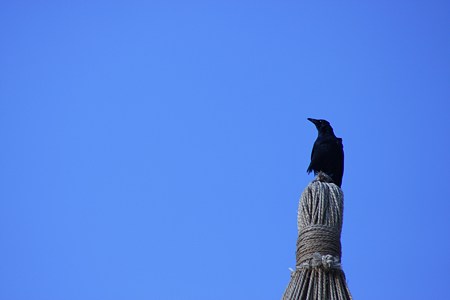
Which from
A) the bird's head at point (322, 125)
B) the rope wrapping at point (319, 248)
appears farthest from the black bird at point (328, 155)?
the rope wrapping at point (319, 248)

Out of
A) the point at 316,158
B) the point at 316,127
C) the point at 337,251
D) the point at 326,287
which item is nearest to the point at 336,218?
the point at 337,251

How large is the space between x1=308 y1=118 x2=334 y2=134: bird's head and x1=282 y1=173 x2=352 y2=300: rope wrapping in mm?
3880

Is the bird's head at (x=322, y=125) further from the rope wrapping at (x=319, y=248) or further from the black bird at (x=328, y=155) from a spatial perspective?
the rope wrapping at (x=319, y=248)

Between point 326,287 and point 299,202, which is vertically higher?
point 299,202

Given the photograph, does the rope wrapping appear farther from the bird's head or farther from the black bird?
the bird's head

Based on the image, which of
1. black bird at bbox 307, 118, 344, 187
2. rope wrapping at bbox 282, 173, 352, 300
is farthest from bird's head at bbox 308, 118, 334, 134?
rope wrapping at bbox 282, 173, 352, 300

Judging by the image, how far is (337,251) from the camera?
460 centimetres

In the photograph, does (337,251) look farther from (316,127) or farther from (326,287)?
(316,127)

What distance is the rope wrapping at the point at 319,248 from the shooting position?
14.2ft

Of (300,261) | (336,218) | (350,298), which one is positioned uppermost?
(336,218)

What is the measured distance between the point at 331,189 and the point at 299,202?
251mm

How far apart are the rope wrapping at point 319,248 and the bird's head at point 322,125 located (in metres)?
Answer: 3.88

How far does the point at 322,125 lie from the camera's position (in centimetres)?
901

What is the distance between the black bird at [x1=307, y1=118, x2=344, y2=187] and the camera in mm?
7980
